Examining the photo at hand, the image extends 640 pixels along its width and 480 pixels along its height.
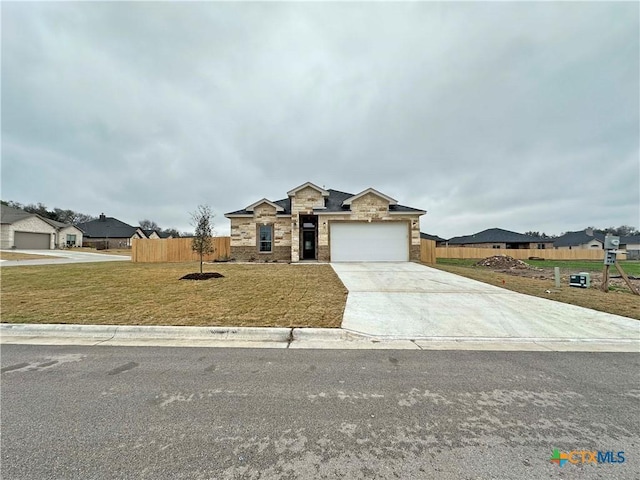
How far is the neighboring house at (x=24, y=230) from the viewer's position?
3145 cm

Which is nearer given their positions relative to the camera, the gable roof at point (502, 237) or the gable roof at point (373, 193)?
the gable roof at point (373, 193)

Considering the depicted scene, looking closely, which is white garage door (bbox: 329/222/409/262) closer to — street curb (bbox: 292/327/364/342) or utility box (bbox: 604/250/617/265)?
utility box (bbox: 604/250/617/265)

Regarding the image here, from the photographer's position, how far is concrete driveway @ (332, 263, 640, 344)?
530 centimetres

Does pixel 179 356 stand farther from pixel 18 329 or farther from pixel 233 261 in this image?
pixel 233 261

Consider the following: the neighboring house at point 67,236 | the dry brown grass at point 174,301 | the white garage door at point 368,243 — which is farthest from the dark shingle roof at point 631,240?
the neighboring house at point 67,236

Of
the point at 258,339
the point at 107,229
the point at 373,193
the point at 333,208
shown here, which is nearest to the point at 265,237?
the point at 333,208

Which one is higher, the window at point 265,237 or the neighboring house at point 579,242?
the neighboring house at point 579,242

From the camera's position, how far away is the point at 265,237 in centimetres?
1930

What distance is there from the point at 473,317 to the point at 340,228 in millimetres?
12349

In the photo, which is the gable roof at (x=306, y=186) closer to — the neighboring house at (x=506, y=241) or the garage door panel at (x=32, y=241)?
the garage door panel at (x=32, y=241)

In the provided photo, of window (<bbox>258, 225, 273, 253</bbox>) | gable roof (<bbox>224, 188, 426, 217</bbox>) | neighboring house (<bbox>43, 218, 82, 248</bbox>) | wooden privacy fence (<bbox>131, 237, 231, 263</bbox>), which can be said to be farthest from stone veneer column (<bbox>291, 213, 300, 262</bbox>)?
neighboring house (<bbox>43, 218, 82, 248</bbox>)

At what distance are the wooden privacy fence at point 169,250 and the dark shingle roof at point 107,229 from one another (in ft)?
123

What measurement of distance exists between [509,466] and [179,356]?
4.17 metres

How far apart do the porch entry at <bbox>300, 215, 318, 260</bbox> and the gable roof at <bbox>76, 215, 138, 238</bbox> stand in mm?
46776
